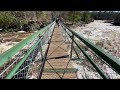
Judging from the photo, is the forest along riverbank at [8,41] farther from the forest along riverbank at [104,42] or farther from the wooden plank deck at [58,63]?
the wooden plank deck at [58,63]

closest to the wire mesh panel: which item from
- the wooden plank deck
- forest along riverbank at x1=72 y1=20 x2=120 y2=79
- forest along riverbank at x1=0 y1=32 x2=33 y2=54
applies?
the wooden plank deck

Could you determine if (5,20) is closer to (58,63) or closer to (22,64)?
(58,63)

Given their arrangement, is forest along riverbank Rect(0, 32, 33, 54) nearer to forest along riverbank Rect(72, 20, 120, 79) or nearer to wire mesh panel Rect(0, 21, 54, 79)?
forest along riverbank Rect(72, 20, 120, 79)

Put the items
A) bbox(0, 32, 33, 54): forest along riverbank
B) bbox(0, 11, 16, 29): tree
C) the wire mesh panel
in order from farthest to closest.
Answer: bbox(0, 11, 16, 29): tree, bbox(0, 32, 33, 54): forest along riverbank, the wire mesh panel

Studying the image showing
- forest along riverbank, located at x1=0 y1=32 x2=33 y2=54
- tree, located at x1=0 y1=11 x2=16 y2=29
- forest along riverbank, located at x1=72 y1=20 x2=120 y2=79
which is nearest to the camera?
forest along riverbank, located at x1=72 y1=20 x2=120 y2=79

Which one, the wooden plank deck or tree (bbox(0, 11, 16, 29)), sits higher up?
the wooden plank deck

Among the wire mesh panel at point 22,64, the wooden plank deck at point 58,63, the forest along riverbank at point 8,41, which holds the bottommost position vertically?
the forest along riverbank at point 8,41

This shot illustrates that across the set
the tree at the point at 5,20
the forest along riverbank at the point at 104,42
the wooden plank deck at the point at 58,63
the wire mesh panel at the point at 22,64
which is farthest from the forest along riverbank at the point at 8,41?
the wire mesh panel at the point at 22,64

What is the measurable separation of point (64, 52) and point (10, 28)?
116 feet

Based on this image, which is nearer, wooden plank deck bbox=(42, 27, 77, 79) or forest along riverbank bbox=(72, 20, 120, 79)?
wooden plank deck bbox=(42, 27, 77, 79)
